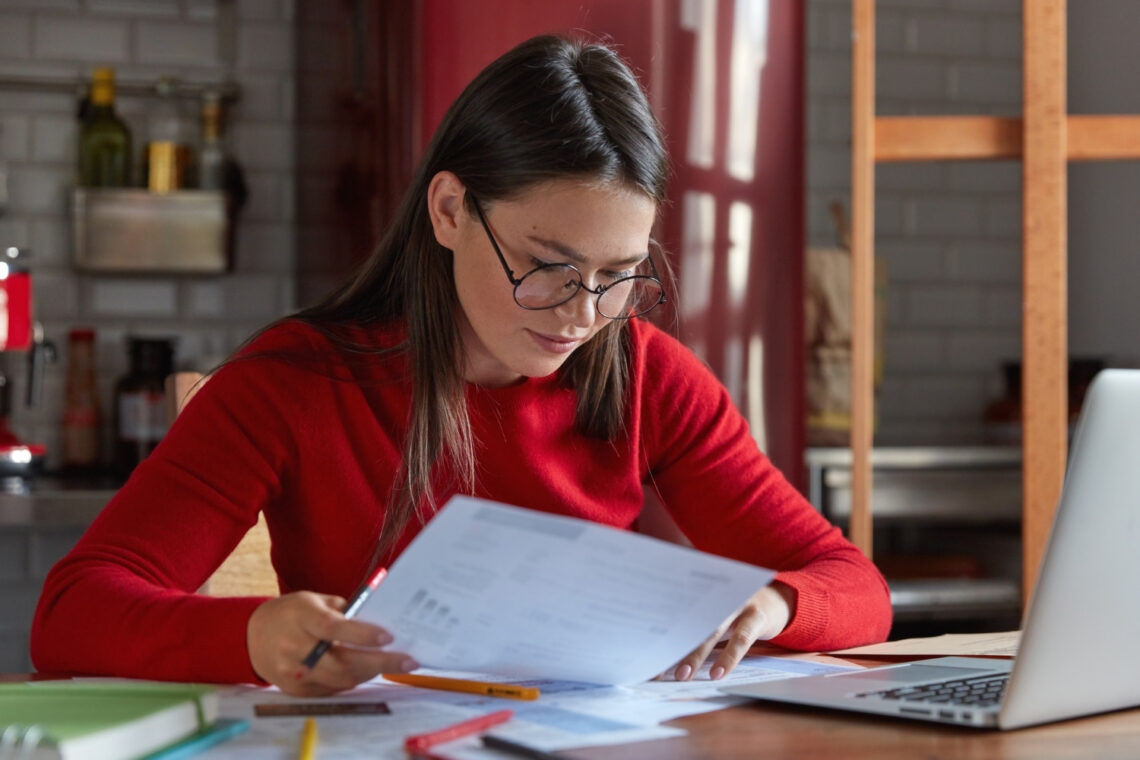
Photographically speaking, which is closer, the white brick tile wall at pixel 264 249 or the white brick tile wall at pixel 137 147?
the white brick tile wall at pixel 137 147

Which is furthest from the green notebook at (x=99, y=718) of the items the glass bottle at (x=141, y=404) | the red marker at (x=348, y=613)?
the glass bottle at (x=141, y=404)

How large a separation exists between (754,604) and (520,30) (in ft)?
4.08

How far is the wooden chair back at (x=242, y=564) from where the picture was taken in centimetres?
141

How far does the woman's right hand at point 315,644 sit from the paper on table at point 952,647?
46cm

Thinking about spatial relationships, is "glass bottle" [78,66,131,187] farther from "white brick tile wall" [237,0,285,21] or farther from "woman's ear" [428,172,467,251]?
"woman's ear" [428,172,467,251]

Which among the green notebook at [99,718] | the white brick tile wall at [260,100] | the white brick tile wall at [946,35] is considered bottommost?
the green notebook at [99,718]

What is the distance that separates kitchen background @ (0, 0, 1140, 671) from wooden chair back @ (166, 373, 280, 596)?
2.67ft

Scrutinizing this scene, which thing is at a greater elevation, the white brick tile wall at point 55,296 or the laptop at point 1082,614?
the white brick tile wall at point 55,296

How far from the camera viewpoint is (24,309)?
2.37 metres

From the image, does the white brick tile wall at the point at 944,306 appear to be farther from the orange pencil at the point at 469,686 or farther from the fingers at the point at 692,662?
the orange pencil at the point at 469,686

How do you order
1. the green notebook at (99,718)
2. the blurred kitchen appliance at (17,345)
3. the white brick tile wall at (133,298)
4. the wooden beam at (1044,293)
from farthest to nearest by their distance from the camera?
the white brick tile wall at (133,298)
the blurred kitchen appliance at (17,345)
the wooden beam at (1044,293)
the green notebook at (99,718)

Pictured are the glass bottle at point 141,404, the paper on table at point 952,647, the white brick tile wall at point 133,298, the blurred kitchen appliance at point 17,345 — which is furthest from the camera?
the white brick tile wall at point 133,298

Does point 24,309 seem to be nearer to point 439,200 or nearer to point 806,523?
point 439,200

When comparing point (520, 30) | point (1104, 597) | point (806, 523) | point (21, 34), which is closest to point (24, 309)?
point (21, 34)
